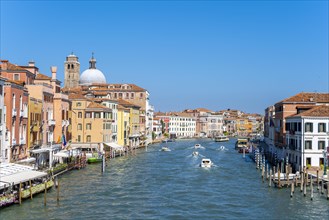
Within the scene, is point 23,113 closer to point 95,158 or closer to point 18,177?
point 18,177

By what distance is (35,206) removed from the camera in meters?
23.2

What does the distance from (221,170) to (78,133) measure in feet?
53.3

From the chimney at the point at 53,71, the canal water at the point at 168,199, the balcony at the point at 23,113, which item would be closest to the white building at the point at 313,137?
the canal water at the point at 168,199

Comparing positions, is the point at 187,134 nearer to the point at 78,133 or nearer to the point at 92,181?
the point at 78,133

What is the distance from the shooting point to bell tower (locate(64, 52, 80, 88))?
306 feet

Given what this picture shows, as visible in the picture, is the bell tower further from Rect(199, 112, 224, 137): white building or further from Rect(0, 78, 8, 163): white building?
Rect(0, 78, 8, 163): white building

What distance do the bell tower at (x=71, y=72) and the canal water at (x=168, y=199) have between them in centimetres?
5699

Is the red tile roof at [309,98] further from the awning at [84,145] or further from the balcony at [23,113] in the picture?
the balcony at [23,113]

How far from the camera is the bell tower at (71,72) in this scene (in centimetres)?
9312

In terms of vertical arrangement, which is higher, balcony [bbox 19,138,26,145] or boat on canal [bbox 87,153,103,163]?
balcony [bbox 19,138,26,145]

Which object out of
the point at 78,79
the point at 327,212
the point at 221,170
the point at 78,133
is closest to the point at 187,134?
the point at 78,79

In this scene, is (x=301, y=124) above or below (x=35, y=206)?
above

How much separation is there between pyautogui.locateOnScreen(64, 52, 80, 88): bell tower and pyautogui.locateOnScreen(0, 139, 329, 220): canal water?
5699cm

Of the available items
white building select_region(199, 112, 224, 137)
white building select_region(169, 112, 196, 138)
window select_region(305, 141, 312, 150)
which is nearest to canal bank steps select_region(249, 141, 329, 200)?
window select_region(305, 141, 312, 150)
